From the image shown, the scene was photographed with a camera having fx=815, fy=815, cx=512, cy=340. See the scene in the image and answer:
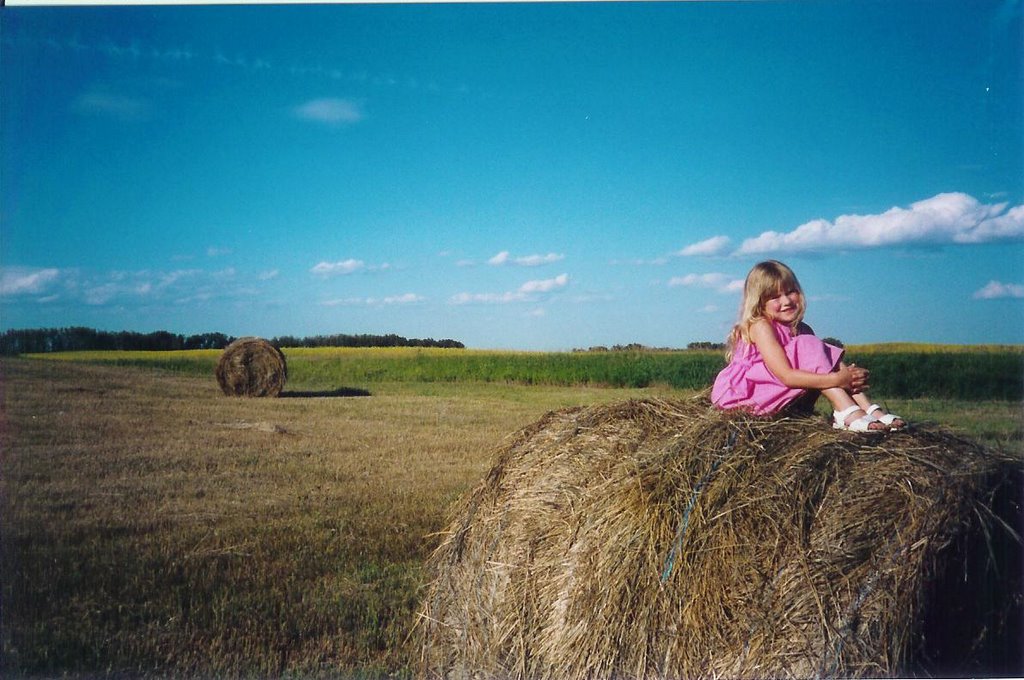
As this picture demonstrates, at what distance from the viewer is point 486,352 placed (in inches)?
476

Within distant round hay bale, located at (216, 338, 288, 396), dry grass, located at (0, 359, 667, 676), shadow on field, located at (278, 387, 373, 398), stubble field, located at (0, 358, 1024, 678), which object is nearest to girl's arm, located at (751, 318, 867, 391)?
stubble field, located at (0, 358, 1024, 678)

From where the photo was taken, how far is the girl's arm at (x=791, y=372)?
2973mm

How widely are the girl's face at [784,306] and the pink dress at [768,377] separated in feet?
0.22

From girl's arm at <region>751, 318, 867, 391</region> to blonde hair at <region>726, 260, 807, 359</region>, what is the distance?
0.28 feet

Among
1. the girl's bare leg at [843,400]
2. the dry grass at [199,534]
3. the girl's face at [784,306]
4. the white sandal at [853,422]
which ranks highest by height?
the girl's face at [784,306]

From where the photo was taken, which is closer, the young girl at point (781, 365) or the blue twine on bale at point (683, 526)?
the blue twine on bale at point (683, 526)

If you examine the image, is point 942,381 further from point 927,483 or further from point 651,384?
point 927,483

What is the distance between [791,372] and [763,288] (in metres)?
0.41

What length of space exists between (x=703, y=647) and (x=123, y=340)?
443cm

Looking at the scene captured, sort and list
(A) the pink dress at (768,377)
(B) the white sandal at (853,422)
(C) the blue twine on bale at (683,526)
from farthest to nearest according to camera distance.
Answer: (A) the pink dress at (768,377) → (B) the white sandal at (853,422) → (C) the blue twine on bale at (683,526)

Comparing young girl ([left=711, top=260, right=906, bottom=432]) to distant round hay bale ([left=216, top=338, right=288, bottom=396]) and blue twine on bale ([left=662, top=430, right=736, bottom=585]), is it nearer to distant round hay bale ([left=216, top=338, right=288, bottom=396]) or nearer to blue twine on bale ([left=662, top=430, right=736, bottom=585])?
blue twine on bale ([left=662, top=430, right=736, bottom=585])

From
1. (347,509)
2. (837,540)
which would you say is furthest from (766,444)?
(347,509)

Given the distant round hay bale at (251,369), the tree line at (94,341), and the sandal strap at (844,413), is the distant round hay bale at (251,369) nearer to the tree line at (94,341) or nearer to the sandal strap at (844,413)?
the tree line at (94,341)

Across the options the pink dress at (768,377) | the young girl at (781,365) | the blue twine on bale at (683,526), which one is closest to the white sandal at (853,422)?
the young girl at (781,365)
